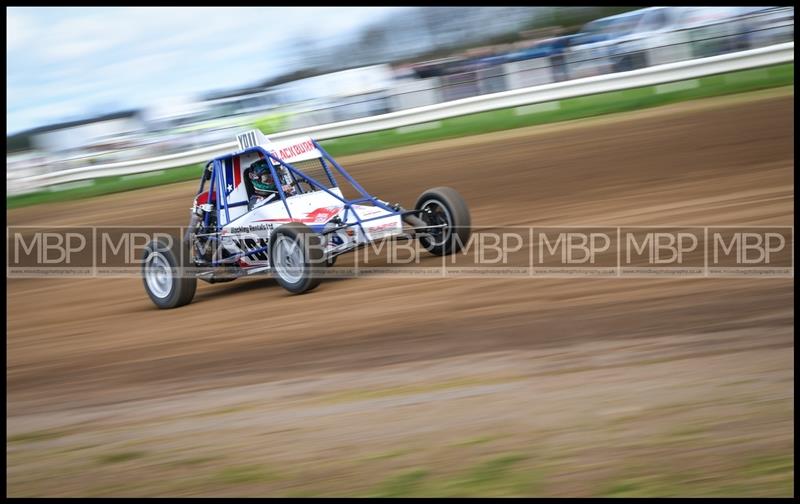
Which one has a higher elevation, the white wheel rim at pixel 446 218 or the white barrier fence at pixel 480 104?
the white barrier fence at pixel 480 104

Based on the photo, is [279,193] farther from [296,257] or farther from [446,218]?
[446,218]

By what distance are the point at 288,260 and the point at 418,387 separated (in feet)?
9.45

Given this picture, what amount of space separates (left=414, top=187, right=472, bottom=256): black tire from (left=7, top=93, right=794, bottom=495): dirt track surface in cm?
70

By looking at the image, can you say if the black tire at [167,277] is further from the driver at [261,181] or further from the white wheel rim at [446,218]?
the white wheel rim at [446,218]

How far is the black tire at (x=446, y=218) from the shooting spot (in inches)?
323

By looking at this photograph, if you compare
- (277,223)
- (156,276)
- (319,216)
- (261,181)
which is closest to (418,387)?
(319,216)

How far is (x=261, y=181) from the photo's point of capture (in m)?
8.49

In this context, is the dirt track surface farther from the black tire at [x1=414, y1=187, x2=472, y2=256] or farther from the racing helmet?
the racing helmet

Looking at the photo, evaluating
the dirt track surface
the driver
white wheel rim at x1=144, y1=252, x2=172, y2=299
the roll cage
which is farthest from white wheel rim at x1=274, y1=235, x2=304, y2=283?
white wheel rim at x1=144, y1=252, x2=172, y2=299

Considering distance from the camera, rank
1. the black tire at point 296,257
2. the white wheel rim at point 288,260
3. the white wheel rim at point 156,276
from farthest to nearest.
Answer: the white wheel rim at point 156,276 < the white wheel rim at point 288,260 < the black tire at point 296,257

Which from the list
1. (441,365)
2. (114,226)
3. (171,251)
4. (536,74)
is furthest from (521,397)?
(536,74)

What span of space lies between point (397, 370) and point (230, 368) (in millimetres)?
1126

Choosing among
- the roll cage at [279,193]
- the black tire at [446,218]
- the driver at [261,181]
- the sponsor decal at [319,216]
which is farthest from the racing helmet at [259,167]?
the black tire at [446,218]

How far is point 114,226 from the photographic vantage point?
1414 cm
